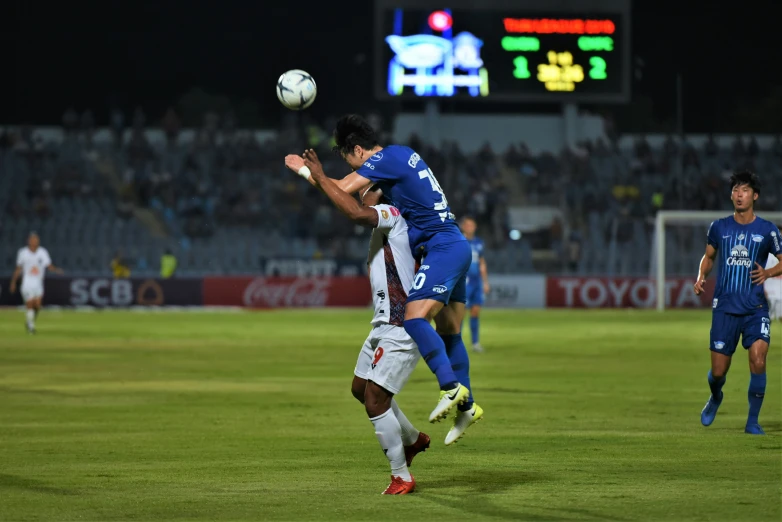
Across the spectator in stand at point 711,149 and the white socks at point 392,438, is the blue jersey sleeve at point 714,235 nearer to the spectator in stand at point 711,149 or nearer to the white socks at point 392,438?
the white socks at point 392,438

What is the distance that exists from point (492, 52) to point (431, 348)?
102ft

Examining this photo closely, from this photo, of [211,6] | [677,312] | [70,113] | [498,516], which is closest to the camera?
[498,516]

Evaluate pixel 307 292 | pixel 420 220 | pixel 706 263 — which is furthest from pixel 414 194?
pixel 307 292

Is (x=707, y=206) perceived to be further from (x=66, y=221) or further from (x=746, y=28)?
(x=66, y=221)

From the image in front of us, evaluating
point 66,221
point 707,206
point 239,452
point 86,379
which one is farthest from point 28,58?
point 239,452

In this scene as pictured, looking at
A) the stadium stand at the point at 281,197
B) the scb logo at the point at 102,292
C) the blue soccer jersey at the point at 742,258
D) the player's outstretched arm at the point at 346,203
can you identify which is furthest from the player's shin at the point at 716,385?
the scb logo at the point at 102,292

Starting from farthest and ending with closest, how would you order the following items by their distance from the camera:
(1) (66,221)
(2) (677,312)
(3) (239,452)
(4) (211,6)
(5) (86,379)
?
(4) (211,6), (1) (66,221), (2) (677,312), (5) (86,379), (3) (239,452)

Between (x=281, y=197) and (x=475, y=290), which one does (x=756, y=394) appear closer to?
(x=475, y=290)

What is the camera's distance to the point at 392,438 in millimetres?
7797

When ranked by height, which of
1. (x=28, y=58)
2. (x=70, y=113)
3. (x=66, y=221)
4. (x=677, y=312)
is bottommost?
(x=677, y=312)

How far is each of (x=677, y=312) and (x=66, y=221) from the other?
2147 centimetres

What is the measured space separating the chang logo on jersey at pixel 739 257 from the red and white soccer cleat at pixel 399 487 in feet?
15.6

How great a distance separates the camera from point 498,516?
7.09m

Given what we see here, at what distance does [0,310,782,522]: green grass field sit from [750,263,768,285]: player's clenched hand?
1.45m
